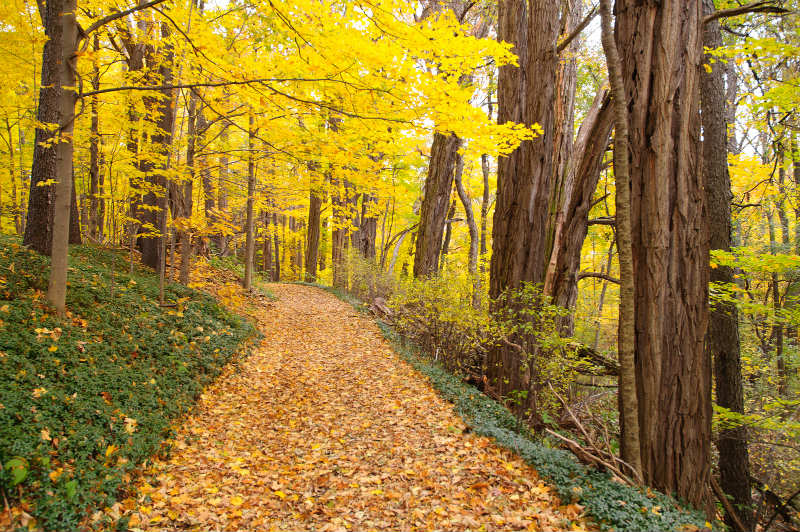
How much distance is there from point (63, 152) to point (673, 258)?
256 inches

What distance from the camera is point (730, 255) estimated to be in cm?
528

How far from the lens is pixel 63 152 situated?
4.49 m

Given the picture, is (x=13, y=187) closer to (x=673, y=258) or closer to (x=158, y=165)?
(x=158, y=165)

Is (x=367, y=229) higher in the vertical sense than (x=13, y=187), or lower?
lower

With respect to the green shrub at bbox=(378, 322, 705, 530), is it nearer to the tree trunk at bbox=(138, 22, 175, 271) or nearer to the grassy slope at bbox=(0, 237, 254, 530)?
the grassy slope at bbox=(0, 237, 254, 530)

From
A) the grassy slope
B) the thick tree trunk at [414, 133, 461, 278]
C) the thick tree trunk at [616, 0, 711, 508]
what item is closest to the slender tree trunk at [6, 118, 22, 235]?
the grassy slope

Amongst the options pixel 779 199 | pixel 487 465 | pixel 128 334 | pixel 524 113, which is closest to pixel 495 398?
pixel 487 465

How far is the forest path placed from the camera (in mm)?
3104

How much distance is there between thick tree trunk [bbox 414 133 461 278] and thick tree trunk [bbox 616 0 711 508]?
6.41 m

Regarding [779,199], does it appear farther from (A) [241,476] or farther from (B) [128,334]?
(B) [128,334]

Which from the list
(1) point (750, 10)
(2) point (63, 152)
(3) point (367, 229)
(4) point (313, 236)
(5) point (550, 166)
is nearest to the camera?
(1) point (750, 10)

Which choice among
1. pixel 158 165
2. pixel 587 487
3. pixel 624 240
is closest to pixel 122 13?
pixel 158 165

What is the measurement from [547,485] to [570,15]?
7.29 m

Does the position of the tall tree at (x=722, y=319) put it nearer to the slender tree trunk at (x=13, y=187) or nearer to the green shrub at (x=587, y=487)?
the green shrub at (x=587, y=487)
